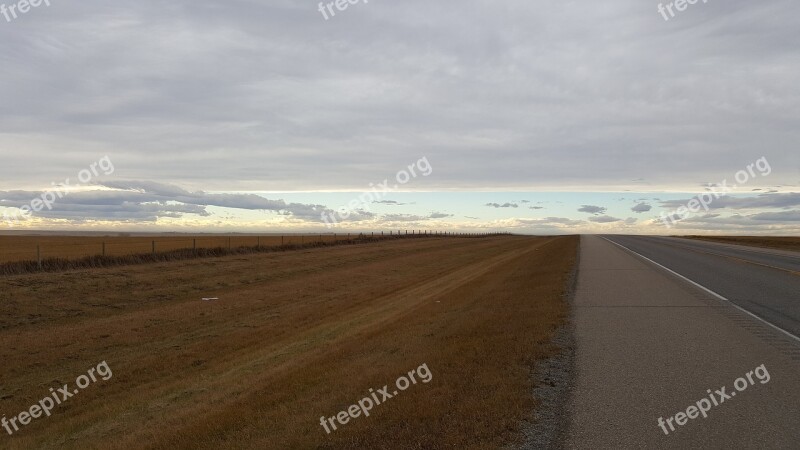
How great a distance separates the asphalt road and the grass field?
76 cm

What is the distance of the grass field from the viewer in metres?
7.28

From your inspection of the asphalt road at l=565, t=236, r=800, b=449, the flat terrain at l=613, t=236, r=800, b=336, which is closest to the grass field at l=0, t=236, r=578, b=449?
the asphalt road at l=565, t=236, r=800, b=449

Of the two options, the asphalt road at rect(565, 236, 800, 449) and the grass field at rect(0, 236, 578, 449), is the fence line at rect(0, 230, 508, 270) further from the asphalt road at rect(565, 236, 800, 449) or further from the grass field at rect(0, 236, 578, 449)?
the asphalt road at rect(565, 236, 800, 449)

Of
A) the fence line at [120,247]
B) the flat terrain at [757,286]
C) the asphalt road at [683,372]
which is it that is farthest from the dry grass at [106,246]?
the flat terrain at [757,286]

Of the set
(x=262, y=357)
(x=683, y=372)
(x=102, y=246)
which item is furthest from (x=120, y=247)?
(x=683, y=372)

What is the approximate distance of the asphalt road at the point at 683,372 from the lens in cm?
602

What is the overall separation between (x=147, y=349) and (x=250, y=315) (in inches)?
220

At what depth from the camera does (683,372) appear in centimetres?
827

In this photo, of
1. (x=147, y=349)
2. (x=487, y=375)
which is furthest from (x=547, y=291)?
(x=147, y=349)

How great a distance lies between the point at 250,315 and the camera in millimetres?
22234

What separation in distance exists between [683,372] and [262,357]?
9.91 meters

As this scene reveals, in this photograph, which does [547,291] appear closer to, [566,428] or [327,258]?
[566,428]

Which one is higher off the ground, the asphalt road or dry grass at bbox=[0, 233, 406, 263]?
the asphalt road

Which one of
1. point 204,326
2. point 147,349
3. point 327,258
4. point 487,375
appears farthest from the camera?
point 327,258
